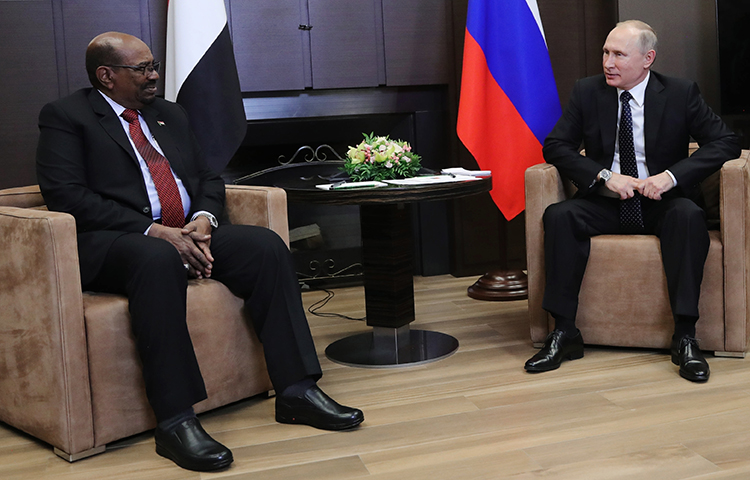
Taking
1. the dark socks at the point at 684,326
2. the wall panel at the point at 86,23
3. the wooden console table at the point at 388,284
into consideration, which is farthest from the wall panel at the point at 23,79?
the dark socks at the point at 684,326

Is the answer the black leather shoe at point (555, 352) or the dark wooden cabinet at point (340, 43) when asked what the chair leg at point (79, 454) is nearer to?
the black leather shoe at point (555, 352)

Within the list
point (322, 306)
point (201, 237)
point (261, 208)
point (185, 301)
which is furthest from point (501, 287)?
point (185, 301)

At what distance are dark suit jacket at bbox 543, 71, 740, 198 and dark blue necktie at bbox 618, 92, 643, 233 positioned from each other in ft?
0.10

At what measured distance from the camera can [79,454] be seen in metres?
2.04

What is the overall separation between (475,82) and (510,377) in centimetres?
150

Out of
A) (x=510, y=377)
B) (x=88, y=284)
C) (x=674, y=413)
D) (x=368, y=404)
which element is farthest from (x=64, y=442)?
(x=674, y=413)

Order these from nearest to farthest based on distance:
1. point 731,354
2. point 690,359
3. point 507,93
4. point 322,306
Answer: point 690,359
point 731,354
point 507,93
point 322,306

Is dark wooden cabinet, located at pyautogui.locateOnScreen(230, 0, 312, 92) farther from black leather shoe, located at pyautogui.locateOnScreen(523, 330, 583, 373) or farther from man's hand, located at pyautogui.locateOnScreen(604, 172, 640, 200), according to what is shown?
black leather shoe, located at pyautogui.locateOnScreen(523, 330, 583, 373)

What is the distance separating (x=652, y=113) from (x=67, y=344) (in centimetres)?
207

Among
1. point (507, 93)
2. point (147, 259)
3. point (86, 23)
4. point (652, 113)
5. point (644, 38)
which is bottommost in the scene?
point (147, 259)

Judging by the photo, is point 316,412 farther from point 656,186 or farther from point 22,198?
point 656,186

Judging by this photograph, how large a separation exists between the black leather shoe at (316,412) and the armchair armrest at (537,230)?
0.92 metres

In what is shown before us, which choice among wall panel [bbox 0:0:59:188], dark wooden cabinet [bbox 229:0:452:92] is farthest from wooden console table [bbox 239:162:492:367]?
wall panel [bbox 0:0:59:188]

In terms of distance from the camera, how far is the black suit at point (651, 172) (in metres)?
2.53
